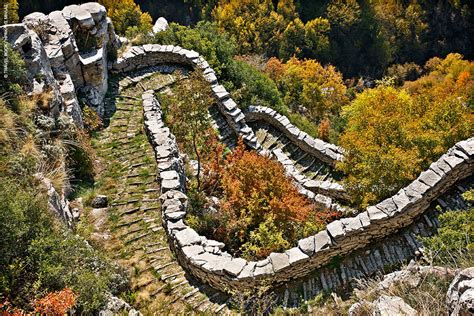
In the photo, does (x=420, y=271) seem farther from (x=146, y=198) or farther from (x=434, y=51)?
(x=434, y=51)

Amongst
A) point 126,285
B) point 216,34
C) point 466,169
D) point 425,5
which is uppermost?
point 425,5

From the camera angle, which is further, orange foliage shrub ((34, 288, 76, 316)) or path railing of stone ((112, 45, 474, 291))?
path railing of stone ((112, 45, 474, 291))

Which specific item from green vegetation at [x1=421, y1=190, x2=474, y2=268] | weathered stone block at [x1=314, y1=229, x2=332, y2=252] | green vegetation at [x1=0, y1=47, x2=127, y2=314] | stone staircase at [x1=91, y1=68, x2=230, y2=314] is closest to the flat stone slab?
stone staircase at [x1=91, y1=68, x2=230, y2=314]

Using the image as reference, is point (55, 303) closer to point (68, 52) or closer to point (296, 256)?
point (296, 256)

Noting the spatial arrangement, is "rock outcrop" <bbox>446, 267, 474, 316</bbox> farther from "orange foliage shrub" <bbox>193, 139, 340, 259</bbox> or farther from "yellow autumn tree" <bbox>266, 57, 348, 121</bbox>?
"yellow autumn tree" <bbox>266, 57, 348, 121</bbox>

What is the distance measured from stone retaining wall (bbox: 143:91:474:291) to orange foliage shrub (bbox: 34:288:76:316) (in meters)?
3.11

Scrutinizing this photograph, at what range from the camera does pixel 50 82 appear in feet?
35.3

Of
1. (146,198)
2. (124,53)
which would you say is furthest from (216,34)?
(146,198)

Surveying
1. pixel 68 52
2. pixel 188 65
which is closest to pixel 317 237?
pixel 68 52

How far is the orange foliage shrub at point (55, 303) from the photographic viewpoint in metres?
5.70

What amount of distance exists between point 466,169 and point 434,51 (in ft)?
168

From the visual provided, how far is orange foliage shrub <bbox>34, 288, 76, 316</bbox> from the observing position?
224 inches

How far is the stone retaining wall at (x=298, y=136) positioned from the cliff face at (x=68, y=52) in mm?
6503

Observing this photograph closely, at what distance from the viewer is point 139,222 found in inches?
390
